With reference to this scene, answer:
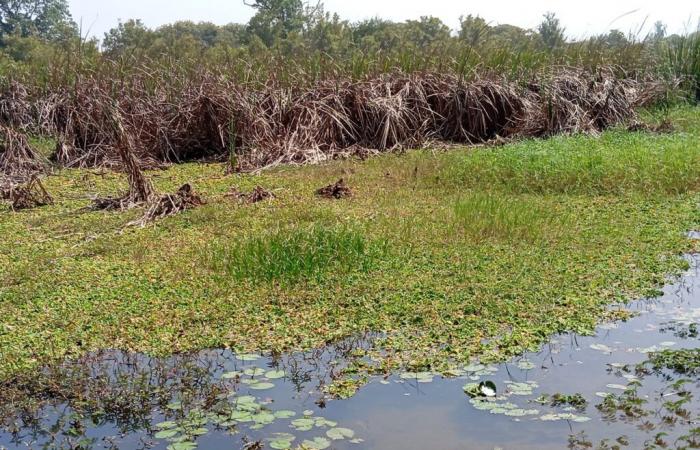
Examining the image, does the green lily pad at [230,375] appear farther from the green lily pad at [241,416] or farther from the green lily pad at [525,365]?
the green lily pad at [525,365]

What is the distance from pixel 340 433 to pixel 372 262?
1873 mm

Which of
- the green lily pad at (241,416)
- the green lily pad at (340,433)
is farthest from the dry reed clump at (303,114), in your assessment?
the green lily pad at (340,433)

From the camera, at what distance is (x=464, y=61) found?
10.1 m

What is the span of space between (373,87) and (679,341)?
6.34 meters

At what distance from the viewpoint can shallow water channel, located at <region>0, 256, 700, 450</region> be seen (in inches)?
115

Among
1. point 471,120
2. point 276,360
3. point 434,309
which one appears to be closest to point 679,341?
point 434,309

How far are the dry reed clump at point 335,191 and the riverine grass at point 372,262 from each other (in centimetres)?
13

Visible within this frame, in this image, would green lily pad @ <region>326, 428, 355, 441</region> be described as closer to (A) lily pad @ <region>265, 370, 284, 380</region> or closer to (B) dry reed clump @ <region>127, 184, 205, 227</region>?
(A) lily pad @ <region>265, 370, 284, 380</region>

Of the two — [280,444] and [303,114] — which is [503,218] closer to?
[280,444]

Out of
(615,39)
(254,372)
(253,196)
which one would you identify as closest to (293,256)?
(254,372)

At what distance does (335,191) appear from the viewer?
687 centimetres

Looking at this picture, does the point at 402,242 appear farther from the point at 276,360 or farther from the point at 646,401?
the point at 646,401

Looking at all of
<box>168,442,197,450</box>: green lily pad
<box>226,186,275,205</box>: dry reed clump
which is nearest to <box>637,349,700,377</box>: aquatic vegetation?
<box>168,442,197,450</box>: green lily pad

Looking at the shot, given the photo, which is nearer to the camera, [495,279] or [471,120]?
[495,279]
